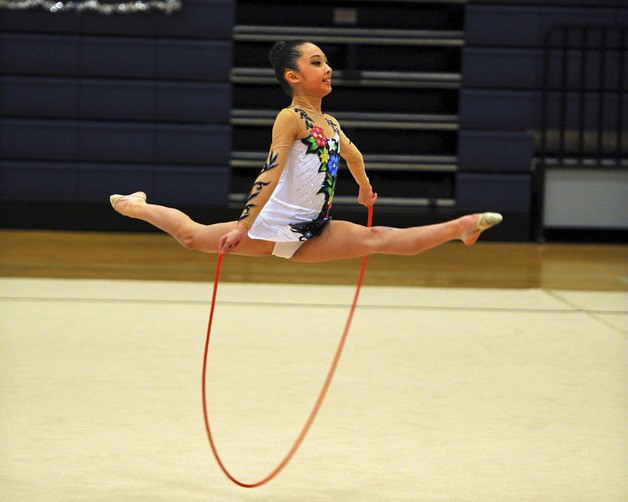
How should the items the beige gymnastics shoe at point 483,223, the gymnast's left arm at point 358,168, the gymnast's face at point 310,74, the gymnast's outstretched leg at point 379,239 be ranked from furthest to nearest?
the gymnast's left arm at point 358,168 → the gymnast's face at point 310,74 → the gymnast's outstretched leg at point 379,239 → the beige gymnastics shoe at point 483,223

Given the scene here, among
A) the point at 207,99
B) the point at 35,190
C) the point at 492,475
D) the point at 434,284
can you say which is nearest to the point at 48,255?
the point at 35,190

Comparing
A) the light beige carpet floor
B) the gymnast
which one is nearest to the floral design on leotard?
the gymnast

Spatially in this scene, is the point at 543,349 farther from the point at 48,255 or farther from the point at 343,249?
the point at 48,255

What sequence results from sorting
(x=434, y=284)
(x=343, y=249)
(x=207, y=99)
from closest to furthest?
(x=343, y=249)
(x=434, y=284)
(x=207, y=99)

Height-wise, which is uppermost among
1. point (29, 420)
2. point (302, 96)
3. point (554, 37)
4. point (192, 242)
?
point (554, 37)

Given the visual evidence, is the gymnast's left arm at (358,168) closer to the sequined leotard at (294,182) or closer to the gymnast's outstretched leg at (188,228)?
the sequined leotard at (294,182)

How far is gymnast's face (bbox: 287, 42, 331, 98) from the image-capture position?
1820mm

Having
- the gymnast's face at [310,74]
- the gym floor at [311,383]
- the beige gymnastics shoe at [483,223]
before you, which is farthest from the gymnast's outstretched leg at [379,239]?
the gym floor at [311,383]

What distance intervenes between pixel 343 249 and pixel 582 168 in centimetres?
574

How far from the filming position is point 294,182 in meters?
1.84

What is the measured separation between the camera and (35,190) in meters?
7.17

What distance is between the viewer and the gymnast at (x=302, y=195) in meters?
1.79

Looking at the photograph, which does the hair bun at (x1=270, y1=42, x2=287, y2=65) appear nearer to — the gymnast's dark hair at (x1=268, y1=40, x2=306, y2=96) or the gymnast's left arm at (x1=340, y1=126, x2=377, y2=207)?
the gymnast's dark hair at (x1=268, y1=40, x2=306, y2=96)

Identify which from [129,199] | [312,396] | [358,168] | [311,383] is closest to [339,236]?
[358,168]
